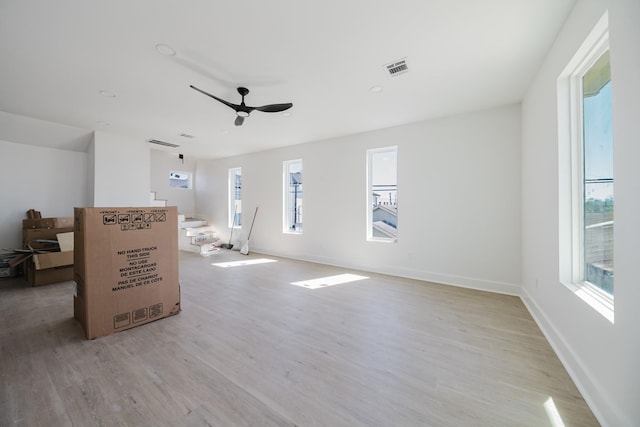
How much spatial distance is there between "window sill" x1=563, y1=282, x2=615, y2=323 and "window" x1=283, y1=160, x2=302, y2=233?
4764 mm

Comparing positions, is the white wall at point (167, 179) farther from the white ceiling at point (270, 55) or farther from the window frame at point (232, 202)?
the white ceiling at point (270, 55)

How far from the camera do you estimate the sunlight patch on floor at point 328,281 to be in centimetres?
370

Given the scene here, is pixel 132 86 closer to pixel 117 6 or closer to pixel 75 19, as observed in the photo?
pixel 75 19

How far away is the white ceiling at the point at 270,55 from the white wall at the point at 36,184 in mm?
1032

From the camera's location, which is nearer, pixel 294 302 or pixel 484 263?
pixel 294 302

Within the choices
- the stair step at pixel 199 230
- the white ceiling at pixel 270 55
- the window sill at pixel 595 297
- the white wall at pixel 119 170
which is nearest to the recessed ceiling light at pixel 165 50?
the white ceiling at pixel 270 55

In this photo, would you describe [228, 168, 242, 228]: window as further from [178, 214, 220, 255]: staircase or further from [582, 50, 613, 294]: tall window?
[582, 50, 613, 294]: tall window

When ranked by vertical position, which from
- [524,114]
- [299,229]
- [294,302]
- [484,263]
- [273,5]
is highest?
[273,5]

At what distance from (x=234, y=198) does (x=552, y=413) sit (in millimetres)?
7278

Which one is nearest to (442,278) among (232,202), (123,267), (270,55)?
(270,55)

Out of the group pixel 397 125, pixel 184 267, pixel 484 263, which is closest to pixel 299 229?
pixel 184 267

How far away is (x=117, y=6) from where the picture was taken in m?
1.78

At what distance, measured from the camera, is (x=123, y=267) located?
231 cm

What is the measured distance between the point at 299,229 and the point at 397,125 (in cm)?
318
